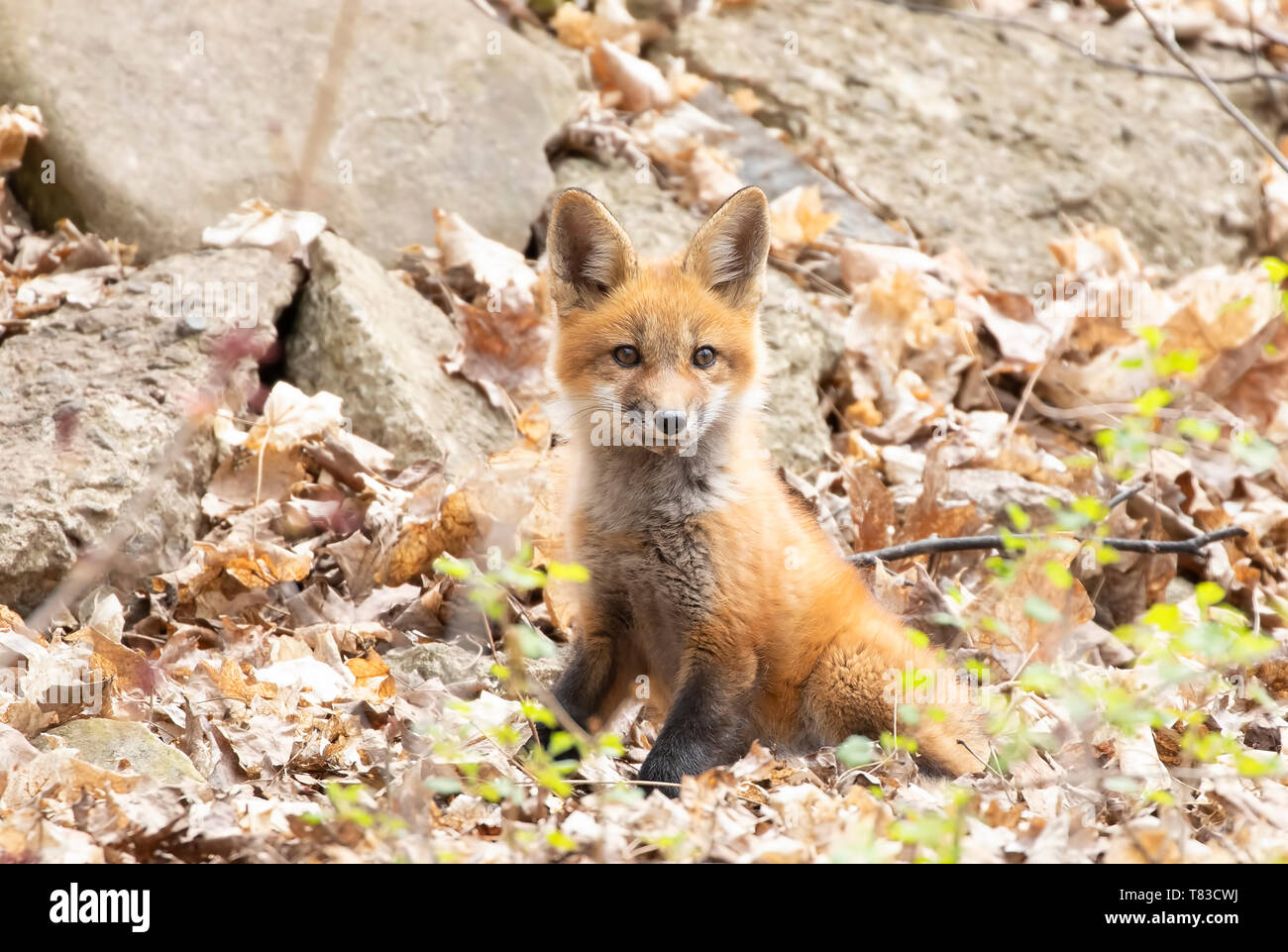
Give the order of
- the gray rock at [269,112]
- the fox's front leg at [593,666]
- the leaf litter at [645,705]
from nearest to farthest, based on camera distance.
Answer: the leaf litter at [645,705] → the fox's front leg at [593,666] → the gray rock at [269,112]

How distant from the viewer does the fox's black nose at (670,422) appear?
363cm

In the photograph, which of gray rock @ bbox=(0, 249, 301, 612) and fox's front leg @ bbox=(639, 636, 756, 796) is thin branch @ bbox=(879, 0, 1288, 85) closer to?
fox's front leg @ bbox=(639, 636, 756, 796)

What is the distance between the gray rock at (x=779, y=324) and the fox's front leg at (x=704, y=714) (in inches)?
84.2

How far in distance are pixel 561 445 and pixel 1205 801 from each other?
2.76 meters

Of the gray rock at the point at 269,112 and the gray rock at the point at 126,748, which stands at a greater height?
the gray rock at the point at 269,112

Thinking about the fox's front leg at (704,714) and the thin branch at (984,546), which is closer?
the fox's front leg at (704,714)

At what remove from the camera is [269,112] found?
6230mm

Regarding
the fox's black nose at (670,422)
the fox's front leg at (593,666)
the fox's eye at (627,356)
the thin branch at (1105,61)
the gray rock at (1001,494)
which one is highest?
the thin branch at (1105,61)

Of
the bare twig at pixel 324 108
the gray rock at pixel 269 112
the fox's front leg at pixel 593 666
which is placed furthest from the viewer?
the gray rock at pixel 269 112

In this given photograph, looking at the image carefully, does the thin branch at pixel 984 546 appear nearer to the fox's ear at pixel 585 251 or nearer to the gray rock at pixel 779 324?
the gray rock at pixel 779 324

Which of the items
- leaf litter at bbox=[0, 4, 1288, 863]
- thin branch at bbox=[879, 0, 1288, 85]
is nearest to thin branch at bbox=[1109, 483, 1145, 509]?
leaf litter at bbox=[0, 4, 1288, 863]

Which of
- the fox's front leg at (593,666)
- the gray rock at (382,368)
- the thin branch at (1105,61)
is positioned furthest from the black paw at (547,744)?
the thin branch at (1105,61)

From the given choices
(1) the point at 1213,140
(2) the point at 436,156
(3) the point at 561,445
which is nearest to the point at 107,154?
(2) the point at 436,156
